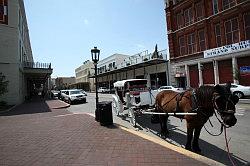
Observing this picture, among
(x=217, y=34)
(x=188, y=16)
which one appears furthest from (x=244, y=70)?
(x=188, y=16)

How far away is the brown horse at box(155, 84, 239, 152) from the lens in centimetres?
534

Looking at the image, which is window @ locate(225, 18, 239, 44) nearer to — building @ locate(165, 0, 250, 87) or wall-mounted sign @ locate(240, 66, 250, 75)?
building @ locate(165, 0, 250, 87)

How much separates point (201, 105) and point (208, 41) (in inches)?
1121

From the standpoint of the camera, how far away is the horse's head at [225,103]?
5.23 meters

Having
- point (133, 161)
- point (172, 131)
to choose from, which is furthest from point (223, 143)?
point (133, 161)

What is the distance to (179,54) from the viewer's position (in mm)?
37625

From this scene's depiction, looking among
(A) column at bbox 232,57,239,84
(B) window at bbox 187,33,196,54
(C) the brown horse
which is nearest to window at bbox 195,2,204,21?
(B) window at bbox 187,33,196,54

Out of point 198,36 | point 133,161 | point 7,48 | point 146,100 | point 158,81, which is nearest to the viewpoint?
point 133,161

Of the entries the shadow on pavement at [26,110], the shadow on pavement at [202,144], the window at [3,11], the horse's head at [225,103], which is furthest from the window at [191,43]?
the horse's head at [225,103]

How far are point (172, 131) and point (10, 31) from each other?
992 inches

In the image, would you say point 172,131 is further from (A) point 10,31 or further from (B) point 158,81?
(B) point 158,81

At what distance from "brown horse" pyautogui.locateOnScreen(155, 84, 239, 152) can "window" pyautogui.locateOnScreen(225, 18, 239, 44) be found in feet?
80.7

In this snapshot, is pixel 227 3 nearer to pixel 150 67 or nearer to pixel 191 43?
pixel 191 43

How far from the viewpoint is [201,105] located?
5973mm
